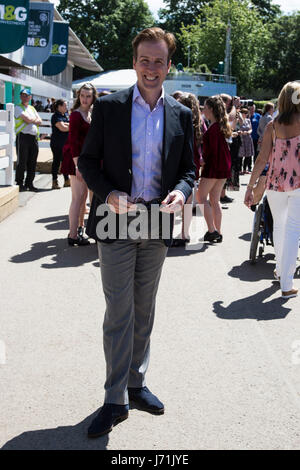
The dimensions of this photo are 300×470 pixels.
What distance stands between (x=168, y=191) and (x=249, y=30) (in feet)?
203

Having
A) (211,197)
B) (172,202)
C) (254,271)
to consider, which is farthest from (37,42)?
(172,202)

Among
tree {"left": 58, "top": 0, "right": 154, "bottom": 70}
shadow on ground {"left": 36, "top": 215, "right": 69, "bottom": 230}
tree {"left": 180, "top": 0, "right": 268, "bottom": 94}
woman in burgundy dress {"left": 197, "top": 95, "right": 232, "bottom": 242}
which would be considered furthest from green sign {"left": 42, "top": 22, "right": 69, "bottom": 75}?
tree {"left": 58, "top": 0, "right": 154, "bottom": 70}

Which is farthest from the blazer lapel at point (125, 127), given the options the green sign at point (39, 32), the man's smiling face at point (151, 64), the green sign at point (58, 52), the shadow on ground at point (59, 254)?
the green sign at point (58, 52)

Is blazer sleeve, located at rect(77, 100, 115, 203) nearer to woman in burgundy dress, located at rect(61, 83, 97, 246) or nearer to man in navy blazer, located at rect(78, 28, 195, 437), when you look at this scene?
man in navy blazer, located at rect(78, 28, 195, 437)

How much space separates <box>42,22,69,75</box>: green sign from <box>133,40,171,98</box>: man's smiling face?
22.6 meters

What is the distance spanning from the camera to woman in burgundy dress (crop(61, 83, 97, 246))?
8023mm

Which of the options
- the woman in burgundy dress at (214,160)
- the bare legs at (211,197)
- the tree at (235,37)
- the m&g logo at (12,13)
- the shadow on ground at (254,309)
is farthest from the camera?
the tree at (235,37)

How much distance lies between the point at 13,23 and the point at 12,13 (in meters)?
0.24

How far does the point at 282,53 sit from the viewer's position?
7994 cm

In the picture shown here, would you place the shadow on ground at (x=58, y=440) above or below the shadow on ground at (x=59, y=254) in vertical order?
above

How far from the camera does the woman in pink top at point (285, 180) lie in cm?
600

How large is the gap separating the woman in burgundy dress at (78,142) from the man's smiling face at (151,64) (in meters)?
4.59

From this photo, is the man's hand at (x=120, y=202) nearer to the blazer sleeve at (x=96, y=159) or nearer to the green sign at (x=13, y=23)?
the blazer sleeve at (x=96, y=159)
